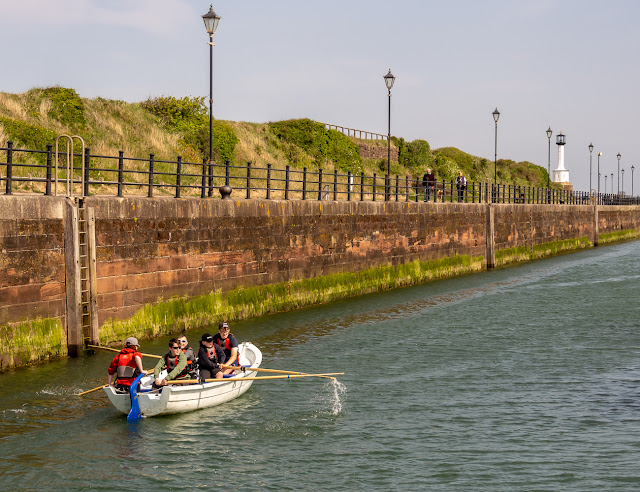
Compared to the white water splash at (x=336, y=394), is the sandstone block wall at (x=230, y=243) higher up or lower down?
higher up

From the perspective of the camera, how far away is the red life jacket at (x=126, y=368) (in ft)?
42.5

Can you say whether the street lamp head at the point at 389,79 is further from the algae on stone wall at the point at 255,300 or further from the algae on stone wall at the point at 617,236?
the algae on stone wall at the point at 617,236

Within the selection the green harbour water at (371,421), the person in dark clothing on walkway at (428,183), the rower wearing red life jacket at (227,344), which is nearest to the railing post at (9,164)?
the green harbour water at (371,421)

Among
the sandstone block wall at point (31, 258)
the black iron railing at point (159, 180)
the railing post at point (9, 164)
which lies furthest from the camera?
the black iron railing at point (159, 180)

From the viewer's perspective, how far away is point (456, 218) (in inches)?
1473

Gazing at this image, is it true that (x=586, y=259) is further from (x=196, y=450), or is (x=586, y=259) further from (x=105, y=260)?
(x=196, y=450)

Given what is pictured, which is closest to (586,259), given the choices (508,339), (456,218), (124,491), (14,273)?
(456,218)

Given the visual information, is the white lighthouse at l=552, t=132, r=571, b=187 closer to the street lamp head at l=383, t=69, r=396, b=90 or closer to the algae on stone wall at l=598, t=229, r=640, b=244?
the algae on stone wall at l=598, t=229, r=640, b=244

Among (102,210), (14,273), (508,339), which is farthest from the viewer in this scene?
(508,339)

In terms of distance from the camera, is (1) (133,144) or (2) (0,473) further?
(1) (133,144)

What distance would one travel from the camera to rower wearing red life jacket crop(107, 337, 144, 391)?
13.0 meters

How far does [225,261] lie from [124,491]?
466 inches

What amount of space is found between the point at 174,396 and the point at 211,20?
1245 cm

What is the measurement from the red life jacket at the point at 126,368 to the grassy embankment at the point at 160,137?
34.2ft
